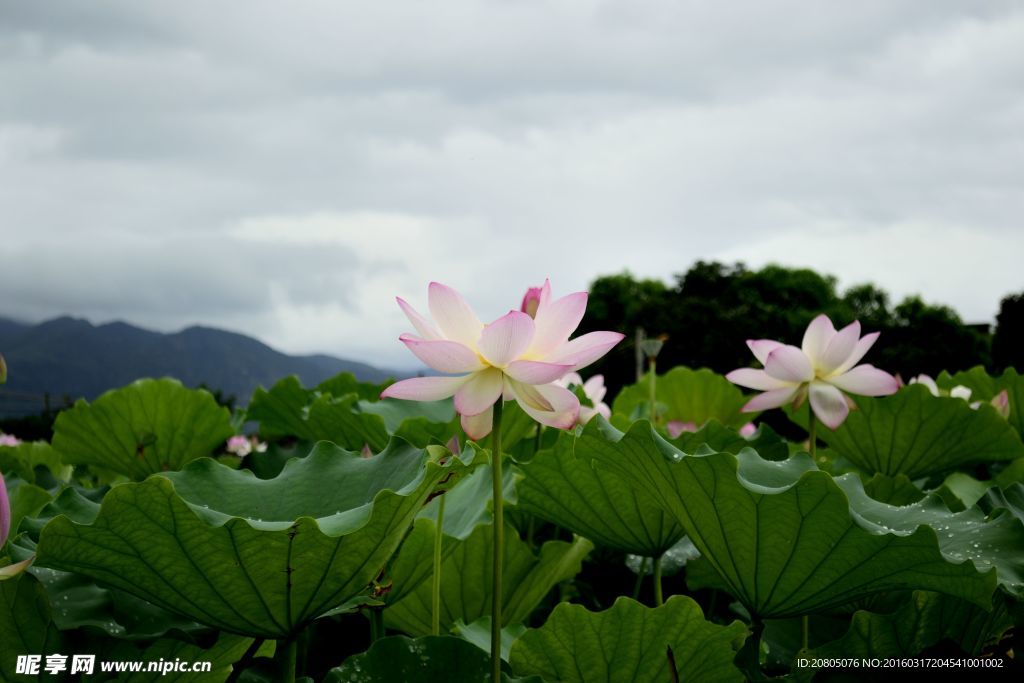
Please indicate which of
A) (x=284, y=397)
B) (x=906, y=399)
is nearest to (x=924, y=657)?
(x=906, y=399)

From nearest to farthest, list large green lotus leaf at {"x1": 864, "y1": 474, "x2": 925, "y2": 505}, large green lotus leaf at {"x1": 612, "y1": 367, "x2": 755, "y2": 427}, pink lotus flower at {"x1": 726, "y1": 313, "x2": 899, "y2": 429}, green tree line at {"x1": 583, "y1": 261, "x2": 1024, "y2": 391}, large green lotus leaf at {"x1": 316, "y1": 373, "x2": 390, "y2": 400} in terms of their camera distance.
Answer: large green lotus leaf at {"x1": 864, "y1": 474, "x2": 925, "y2": 505}, pink lotus flower at {"x1": 726, "y1": 313, "x2": 899, "y2": 429}, large green lotus leaf at {"x1": 316, "y1": 373, "x2": 390, "y2": 400}, large green lotus leaf at {"x1": 612, "y1": 367, "x2": 755, "y2": 427}, green tree line at {"x1": 583, "y1": 261, "x2": 1024, "y2": 391}

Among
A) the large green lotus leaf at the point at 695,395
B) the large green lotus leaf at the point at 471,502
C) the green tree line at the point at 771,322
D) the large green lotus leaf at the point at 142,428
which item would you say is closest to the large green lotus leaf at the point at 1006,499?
the large green lotus leaf at the point at 471,502

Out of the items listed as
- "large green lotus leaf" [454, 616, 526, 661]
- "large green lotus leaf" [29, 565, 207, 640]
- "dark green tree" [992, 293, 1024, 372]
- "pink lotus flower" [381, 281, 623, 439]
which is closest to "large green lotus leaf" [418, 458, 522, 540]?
"large green lotus leaf" [454, 616, 526, 661]

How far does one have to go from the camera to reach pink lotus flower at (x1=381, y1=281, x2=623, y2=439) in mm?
976

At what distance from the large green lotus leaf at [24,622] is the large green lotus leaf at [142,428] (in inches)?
64.1

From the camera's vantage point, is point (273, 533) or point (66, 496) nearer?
point (273, 533)

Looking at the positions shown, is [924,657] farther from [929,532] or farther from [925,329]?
[925,329]

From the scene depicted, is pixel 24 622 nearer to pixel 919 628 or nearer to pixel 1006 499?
pixel 919 628

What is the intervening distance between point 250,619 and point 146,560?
13 cm

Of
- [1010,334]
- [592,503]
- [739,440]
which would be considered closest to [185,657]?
[592,503]

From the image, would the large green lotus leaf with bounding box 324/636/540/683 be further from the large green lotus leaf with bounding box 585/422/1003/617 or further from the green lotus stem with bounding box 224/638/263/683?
the large green lotus leaf with bounding box 585/422/1003/617

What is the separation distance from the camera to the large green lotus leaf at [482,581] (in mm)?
1403

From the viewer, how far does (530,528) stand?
68.1 inches

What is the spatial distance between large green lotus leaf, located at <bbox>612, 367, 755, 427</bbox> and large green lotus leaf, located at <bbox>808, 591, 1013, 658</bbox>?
6.63 feet
